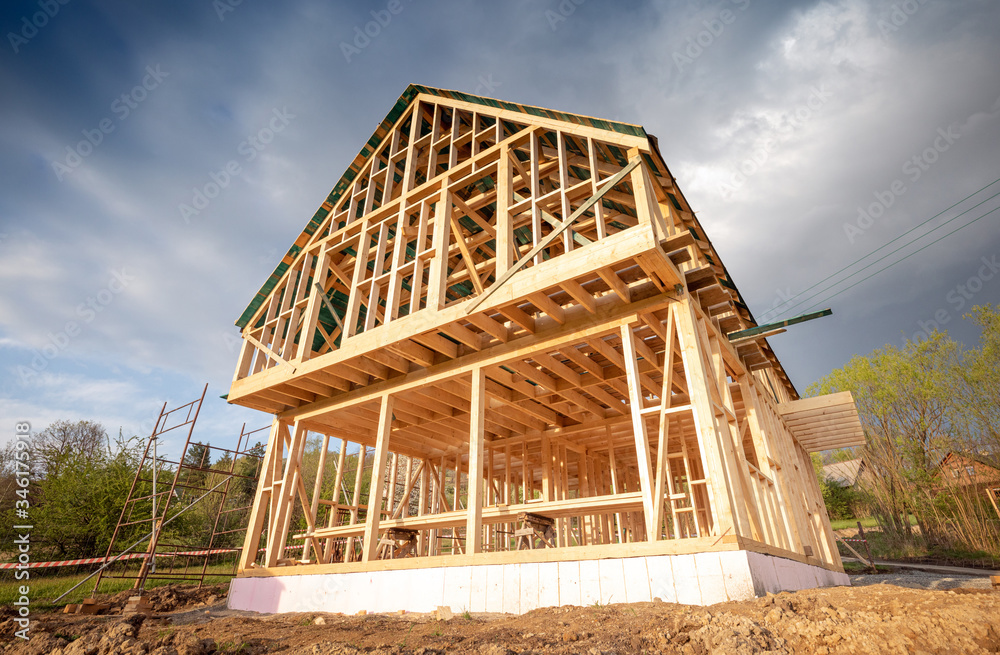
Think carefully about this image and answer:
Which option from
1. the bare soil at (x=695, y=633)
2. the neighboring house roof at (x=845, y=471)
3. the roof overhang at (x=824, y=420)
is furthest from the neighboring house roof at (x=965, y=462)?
the bare soil at (x=695, y=633)

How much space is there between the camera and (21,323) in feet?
35.4

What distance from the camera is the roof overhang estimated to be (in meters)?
12.2

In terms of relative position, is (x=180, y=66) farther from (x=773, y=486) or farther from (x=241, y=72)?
(x=773, y=486)

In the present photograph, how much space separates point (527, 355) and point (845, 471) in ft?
150

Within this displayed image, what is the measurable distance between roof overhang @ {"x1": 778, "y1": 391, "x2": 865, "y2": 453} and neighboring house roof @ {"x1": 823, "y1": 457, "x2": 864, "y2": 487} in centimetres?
2177

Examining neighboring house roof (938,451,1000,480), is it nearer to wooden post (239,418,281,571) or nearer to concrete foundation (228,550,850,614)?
concrete foundation (228,550,850,614)

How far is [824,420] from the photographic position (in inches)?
526

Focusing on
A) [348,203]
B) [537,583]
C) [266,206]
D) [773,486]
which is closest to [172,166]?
[266,206]

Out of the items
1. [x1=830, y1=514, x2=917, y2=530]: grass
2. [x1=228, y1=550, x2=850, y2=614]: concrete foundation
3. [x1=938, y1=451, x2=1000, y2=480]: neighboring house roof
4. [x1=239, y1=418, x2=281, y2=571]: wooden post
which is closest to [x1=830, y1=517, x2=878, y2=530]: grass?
[x1=830, y1=514, x2=917, y2=530]: grass

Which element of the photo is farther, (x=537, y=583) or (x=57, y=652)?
(x=537, y=583)

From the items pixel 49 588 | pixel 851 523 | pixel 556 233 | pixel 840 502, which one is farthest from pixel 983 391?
pixel 49 588

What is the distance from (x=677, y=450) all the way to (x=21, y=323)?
17896 millimetres

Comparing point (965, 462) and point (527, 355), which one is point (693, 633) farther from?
point (965, 462)

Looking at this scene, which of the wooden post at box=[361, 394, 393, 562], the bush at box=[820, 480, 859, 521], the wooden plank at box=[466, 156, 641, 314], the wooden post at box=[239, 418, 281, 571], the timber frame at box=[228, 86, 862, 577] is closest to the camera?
the timber frame at box=[228, 86, 862, 577]
